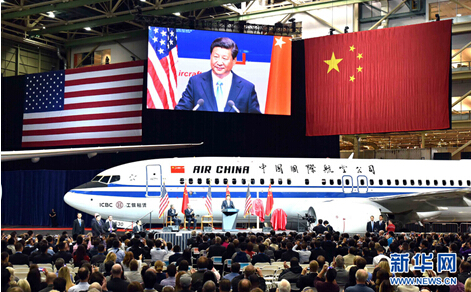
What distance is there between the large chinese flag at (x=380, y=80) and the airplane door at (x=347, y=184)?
658 cm

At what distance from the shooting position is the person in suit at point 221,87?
29.4m

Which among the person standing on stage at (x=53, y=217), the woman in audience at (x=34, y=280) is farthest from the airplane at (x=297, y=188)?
the woman in audience at (x=34, y=280)

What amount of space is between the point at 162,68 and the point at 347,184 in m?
12.7

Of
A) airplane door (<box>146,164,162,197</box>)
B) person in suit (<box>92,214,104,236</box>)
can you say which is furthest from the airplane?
person in suit (<box>92,214,104,236</box>)

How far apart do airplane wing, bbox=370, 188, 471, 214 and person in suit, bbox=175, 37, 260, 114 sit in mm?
9686

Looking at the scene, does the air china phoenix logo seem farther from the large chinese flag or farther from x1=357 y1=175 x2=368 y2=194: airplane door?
the large chinese flag

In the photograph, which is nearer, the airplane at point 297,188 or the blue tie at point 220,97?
the airplane at point 297,188

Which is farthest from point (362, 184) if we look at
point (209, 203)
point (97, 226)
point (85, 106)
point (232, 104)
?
point (85, 106)

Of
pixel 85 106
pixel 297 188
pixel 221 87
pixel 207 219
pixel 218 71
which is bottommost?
pixel 207 219

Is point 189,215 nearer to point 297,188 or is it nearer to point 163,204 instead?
point 163,204

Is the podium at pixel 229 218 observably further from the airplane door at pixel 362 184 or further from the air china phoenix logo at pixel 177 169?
the airplane door at pixel 362 184

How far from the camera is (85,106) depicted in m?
33.8

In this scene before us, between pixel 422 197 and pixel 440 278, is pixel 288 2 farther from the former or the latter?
pixel 440 278

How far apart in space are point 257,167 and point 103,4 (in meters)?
19.9
